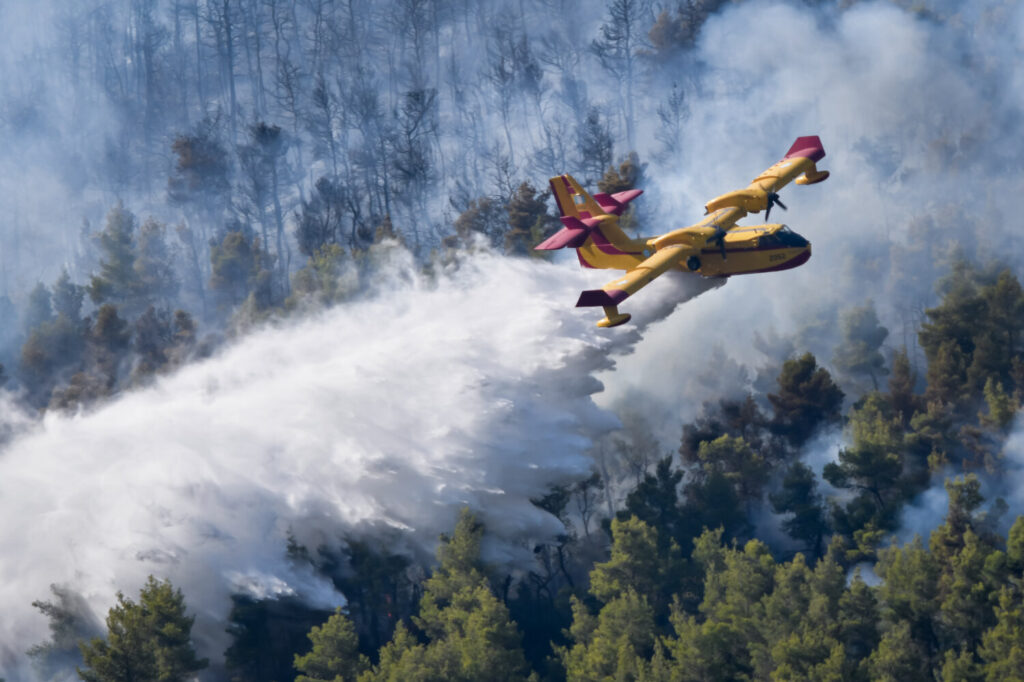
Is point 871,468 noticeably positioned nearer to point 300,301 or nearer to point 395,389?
point 395,389

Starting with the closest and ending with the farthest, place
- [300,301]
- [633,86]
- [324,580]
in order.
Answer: [324,580] → [300,301] → [633,86]

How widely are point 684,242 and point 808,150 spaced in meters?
9.75

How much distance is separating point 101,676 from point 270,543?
21.9 ft

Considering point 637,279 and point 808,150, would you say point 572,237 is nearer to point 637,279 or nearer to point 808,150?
point 637,279

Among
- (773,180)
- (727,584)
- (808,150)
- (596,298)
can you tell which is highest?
(808,150)

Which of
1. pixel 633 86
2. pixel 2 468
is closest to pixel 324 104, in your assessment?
pixel 633 86

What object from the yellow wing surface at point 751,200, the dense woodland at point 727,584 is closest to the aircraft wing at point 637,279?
the yellow wing surface at point 751,200

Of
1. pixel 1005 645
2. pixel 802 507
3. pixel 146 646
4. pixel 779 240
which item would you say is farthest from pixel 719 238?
pixel 146 646

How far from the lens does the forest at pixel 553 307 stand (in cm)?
4509

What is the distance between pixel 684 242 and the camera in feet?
140

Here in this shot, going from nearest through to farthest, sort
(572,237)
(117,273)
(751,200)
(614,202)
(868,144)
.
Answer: (572,237), (751,200), (614,202), (868,144), (117,273)

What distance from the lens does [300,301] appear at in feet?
254

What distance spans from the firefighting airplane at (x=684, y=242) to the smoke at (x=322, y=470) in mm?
2839

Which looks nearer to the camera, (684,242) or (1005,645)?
(1005,645)
